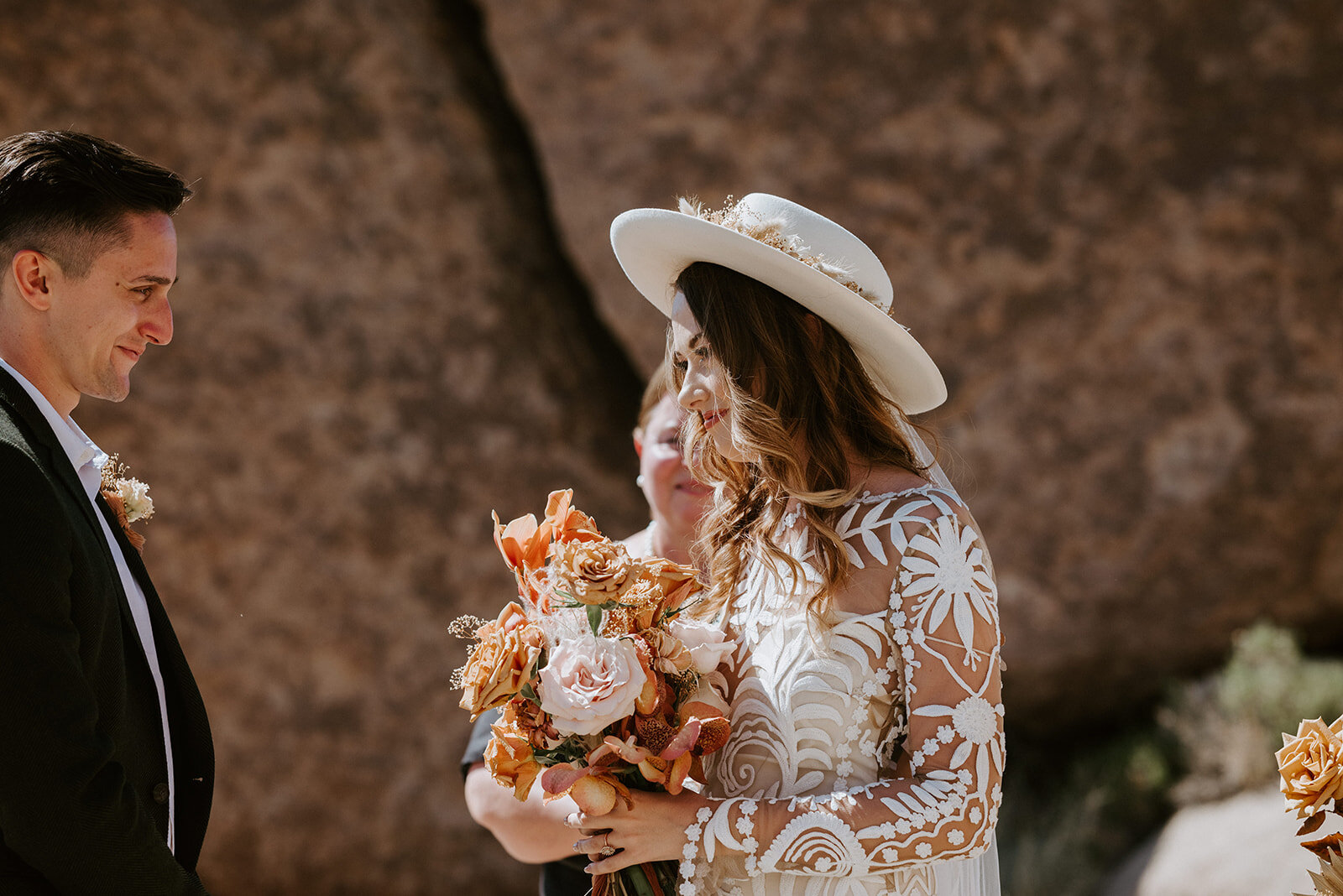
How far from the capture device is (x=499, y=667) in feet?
5.46

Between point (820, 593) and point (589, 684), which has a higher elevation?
point (820, 593)

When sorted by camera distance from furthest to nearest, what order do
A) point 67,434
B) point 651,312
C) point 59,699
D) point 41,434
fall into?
point 651,312, point 67,434, point 41,434, point 59,699

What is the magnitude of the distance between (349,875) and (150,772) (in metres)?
3.19

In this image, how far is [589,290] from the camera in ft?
16.3

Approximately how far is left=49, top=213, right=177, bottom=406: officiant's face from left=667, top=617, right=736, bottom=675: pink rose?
1028 millimetres

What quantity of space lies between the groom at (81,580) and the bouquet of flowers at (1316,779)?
6.13 ft

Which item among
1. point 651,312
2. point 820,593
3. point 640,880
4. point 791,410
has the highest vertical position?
point 651,312

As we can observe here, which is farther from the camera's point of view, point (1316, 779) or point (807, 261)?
point (807, 261)

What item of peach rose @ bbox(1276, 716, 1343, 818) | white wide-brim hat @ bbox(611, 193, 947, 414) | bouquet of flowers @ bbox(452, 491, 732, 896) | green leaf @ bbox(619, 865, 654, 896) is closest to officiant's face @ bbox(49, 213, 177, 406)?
bouquet of flowers @ bbox(452, 491, 732, 896)

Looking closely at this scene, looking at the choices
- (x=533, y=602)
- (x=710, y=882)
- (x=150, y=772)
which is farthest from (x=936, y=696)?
(x=150, y=772)

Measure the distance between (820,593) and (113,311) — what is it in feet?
4.34

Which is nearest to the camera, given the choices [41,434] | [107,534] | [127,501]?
[41,434]

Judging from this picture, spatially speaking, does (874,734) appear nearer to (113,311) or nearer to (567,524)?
(567,524)

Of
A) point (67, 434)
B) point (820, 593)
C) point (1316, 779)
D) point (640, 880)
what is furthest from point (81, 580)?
point (1316, 779)
